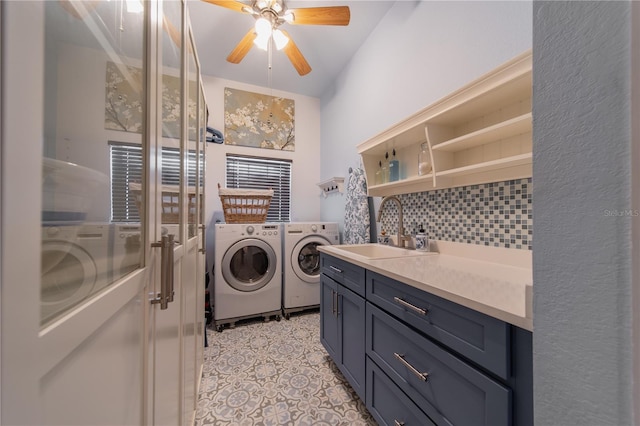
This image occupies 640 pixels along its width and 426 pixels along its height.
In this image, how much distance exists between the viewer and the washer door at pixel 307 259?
8.43ft

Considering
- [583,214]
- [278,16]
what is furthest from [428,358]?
[278,16]

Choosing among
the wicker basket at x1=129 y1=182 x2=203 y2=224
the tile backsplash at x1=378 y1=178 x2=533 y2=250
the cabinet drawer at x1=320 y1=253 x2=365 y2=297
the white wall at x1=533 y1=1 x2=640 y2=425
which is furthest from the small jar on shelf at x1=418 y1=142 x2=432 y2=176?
the wicker basket at x1=129 y1=182 x2=203 y2=224

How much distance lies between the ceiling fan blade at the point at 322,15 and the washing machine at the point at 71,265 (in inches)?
73.2

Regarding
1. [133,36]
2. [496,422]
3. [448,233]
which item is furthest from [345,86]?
[496,422]

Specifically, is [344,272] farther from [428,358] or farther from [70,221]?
[70,221]

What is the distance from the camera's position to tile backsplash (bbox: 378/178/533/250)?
1.11 m

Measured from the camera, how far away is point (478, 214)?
131 cm

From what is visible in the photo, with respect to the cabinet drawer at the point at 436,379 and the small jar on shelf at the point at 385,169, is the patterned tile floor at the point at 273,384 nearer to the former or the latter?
the cabinet drawer at the point at 436,379

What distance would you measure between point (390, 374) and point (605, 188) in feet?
3.51

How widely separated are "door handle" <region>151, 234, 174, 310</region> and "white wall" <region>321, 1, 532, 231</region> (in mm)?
1683

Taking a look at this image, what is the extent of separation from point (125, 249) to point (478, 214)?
5.02ft

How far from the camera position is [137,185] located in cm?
54

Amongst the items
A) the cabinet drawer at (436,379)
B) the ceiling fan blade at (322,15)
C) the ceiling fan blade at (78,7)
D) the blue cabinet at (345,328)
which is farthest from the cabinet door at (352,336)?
the ceiling fan blade at (322,15)

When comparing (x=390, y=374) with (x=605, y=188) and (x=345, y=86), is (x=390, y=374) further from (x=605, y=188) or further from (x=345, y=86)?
(x=345, y=86)
